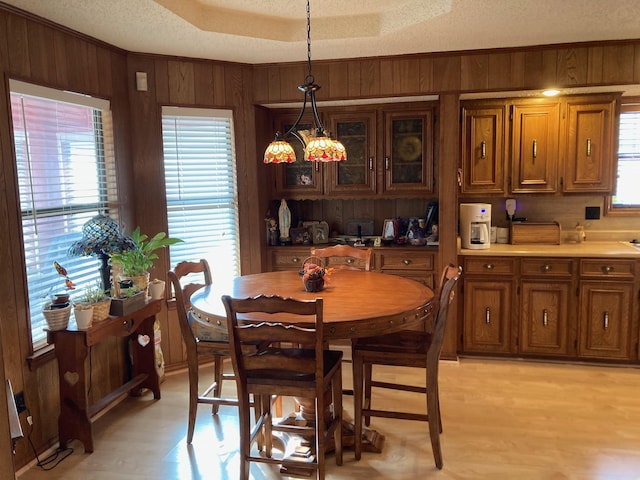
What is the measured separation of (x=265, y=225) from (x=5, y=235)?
213 cm

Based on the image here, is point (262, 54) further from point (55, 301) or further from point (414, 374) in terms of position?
point (414, 374)

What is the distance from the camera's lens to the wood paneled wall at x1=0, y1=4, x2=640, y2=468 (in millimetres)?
3193

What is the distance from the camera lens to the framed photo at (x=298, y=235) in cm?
455

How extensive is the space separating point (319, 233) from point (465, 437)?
7.29 ft

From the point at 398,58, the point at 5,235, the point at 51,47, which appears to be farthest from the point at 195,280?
the point at 398,58

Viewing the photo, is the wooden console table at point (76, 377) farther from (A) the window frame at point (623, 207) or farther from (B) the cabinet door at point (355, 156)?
(A) the window frame at point (623, 207)

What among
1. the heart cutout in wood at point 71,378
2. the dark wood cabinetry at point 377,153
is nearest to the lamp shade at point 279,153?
the heart cutout in wood at point 71,378

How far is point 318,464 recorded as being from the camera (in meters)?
2.34

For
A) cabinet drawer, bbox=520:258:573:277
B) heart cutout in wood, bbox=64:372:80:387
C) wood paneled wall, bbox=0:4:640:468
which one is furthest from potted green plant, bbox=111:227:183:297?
cabinet drawer, bbox=520:258:573:277

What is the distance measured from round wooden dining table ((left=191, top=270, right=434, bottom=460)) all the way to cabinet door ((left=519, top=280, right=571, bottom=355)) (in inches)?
57.1

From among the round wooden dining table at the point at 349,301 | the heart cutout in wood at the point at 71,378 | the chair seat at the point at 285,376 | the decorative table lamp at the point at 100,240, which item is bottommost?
the heart cutout in wood at the point at 71,378

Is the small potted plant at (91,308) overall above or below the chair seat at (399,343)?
above

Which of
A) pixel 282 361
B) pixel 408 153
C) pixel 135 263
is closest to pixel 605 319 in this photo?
pixel 408 153

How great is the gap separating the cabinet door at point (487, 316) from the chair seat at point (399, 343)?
1324mm
